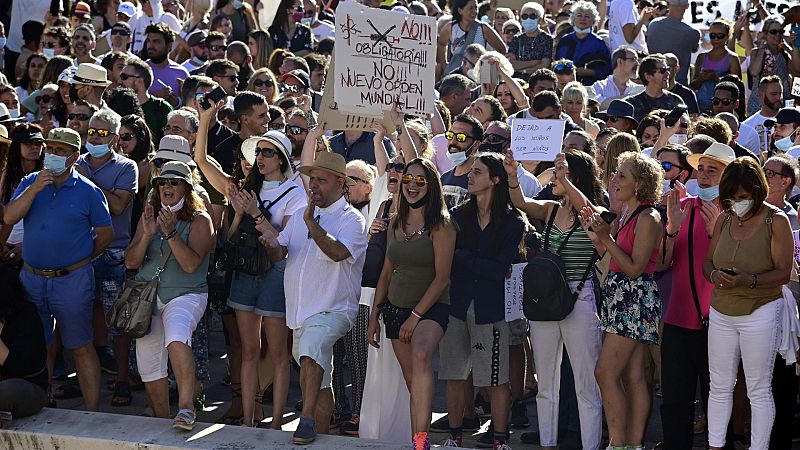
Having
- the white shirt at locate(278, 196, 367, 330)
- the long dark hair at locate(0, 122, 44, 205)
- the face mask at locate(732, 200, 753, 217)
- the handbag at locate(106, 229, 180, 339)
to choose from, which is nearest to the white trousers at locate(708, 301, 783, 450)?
the face mask at locate(732, 200, 753, 217)

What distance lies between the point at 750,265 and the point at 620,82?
5807 mm

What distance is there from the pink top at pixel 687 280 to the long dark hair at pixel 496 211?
1.01 m

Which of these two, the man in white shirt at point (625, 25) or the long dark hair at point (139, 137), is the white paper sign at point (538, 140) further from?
the man in white shirt at point (625, 25)

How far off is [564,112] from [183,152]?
336 centimetres

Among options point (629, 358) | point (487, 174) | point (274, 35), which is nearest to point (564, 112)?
point (487, 174)

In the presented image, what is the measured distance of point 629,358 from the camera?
739 centimetres

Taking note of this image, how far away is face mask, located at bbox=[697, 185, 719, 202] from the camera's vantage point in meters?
7.43

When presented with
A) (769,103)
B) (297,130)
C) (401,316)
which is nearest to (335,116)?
(297,130)

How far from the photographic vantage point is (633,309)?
731 centimetres

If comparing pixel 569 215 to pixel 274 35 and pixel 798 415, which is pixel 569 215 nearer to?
pixel 798 415

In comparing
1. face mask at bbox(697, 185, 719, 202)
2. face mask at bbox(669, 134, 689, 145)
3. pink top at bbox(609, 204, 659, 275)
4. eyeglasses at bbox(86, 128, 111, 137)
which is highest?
eyeglasses at bbox(86, 128, 111, 137)

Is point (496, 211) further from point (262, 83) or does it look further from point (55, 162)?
point (262, 83)

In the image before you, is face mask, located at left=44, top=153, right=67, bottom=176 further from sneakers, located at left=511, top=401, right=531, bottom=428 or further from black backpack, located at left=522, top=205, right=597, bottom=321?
sneakers, located at left=511, top=401, right=531, bottom=428

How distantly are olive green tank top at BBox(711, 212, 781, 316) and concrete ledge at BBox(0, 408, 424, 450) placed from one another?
2.10 metres
